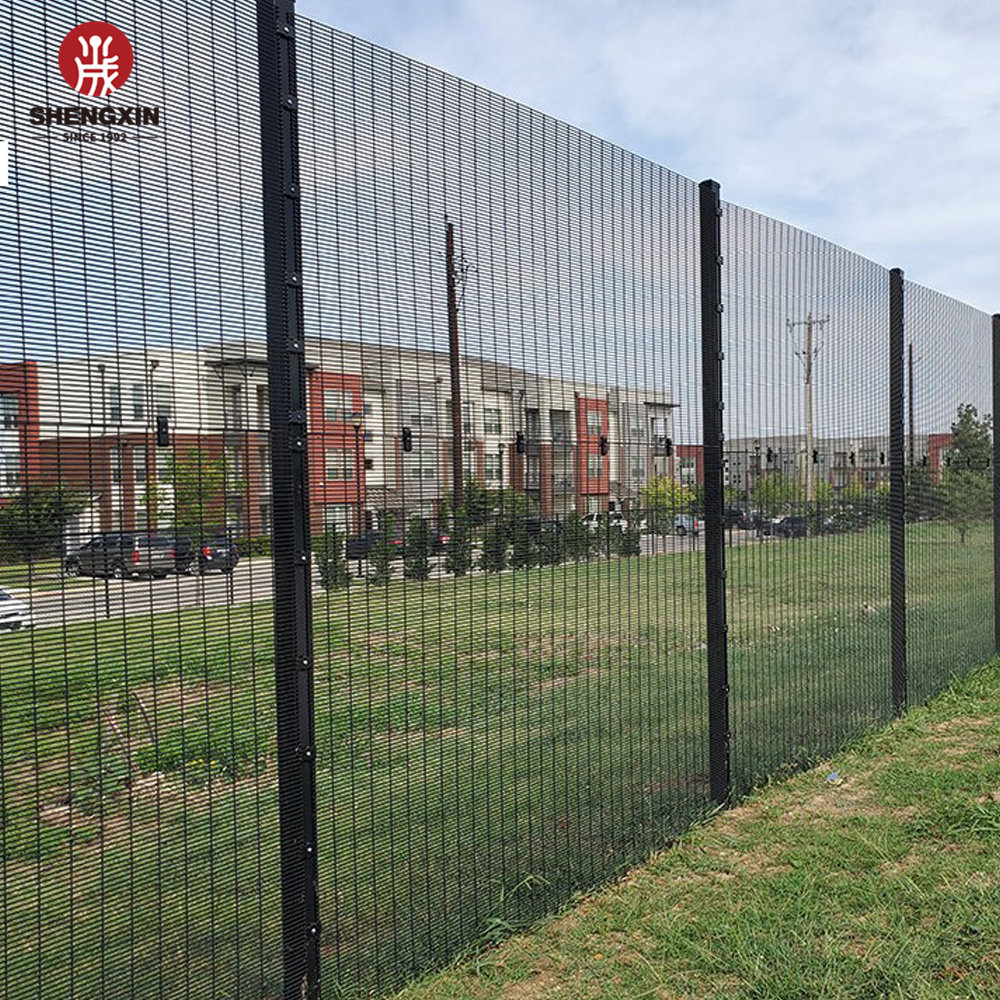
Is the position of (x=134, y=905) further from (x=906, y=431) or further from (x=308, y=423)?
(x=906, y=431)

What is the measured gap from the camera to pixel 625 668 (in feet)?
13.7

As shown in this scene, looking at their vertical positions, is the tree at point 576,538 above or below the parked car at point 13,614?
above

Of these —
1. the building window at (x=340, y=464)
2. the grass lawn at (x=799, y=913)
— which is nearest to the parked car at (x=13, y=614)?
the building window at (x=340, y=464)

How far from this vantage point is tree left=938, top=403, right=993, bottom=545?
7676mm

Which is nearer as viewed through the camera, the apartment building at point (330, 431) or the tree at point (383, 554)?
the apartment building at point (330, 431)

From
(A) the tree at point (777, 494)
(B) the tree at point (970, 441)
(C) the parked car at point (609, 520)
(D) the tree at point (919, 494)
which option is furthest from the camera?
(B) the tree at point (970, 441)

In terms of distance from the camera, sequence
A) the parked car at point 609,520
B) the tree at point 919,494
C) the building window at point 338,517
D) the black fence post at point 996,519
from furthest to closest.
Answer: the black fence post at point 996,519
the tree at point 919,494
the parked car at point 609,520
the building window at point 338,517

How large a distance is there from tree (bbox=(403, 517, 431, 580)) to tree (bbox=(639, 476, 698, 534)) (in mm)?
1310

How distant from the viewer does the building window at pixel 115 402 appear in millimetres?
2518

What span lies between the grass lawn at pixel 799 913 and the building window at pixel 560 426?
1733mm

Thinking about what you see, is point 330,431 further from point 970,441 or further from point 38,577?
point 970,441

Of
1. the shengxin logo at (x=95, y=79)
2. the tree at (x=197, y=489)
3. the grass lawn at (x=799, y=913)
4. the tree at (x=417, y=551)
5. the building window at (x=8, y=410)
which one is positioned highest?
the shengxin logo at (x=95, y=79)

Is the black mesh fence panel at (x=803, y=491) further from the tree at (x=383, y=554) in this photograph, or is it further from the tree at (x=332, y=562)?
the tree at (x=332, y=562)

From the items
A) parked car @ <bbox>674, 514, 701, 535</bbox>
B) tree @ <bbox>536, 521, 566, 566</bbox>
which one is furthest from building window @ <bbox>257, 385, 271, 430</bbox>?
parked car @ <bbox>674, 514, 701, 535</bbox>
